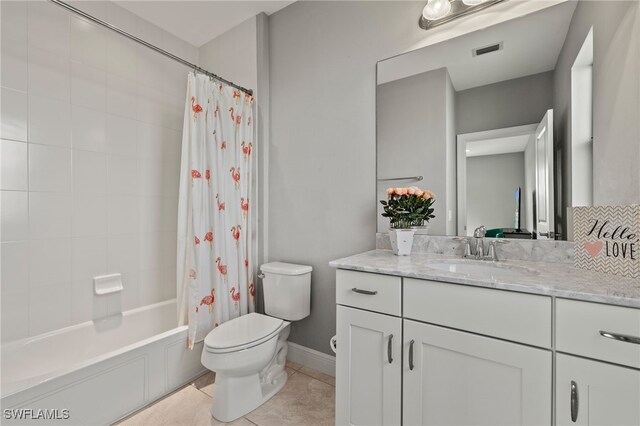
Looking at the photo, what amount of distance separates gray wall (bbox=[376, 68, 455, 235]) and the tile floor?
1088mm

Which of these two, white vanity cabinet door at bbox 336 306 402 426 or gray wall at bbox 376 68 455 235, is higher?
gray wall at bbox 376 68 455 235

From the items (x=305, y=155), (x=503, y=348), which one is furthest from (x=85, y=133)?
(x=503, y=348)

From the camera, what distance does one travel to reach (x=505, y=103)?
1.46m

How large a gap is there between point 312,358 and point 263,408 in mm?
509

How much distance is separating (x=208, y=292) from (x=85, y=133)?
1.37 meters

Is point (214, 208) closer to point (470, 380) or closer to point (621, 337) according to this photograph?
point (470, 380)

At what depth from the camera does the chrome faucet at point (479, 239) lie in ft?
4.79

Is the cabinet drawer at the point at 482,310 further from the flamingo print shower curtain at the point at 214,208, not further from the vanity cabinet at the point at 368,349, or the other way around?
the flamingo print shower curtain at the point at 214,208

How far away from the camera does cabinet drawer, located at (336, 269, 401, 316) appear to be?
120 cm

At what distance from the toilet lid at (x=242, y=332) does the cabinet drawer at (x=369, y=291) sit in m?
0.58

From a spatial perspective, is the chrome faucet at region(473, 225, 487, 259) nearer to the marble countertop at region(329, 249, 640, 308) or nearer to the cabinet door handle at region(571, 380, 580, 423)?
the marble countertop at region(329, 249, 640, 308)

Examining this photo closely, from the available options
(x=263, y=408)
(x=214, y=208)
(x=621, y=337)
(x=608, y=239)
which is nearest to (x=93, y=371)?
(x=263, y=408)

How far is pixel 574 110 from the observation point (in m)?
1.27

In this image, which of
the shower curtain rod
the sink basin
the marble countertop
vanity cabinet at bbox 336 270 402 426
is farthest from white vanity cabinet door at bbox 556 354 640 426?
the shower curtain rod
